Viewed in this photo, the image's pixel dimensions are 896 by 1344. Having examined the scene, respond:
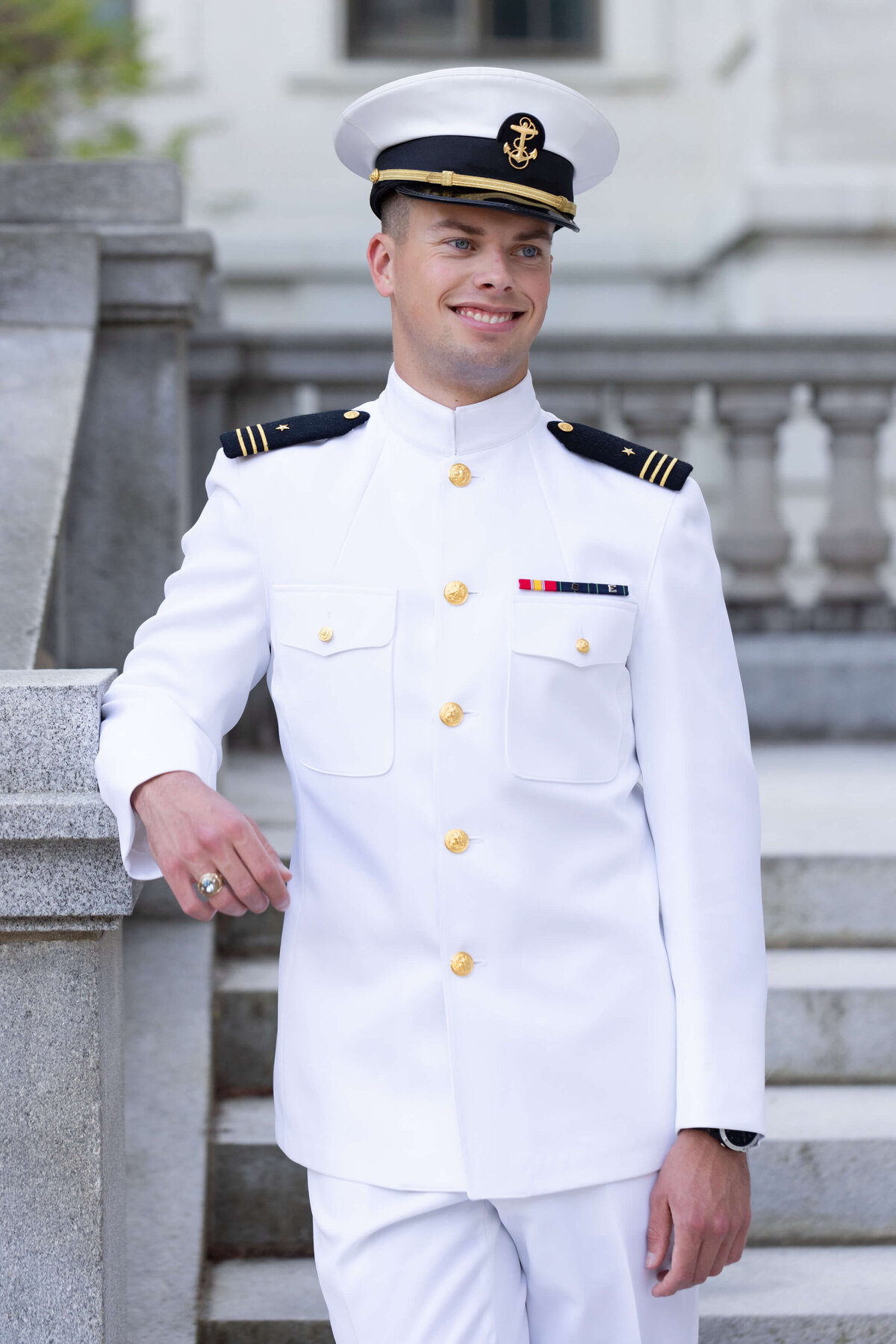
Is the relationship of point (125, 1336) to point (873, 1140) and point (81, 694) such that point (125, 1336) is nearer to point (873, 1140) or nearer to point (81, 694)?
point (81, 694)

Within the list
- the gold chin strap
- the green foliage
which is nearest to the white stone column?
the gold chin strap

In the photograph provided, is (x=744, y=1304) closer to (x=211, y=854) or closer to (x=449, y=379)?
(x=211, y=854)

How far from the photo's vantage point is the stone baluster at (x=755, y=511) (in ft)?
17.6

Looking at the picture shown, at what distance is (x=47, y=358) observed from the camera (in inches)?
130

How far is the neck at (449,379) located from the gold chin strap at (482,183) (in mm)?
184

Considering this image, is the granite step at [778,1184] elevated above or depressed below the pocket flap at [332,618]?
below

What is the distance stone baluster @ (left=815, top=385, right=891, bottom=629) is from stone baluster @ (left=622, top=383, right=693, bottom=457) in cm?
54

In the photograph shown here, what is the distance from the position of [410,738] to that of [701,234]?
800 centimetres

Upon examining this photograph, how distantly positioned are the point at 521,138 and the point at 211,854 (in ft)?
3.07

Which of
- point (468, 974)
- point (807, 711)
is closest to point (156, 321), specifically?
point (468, 974)

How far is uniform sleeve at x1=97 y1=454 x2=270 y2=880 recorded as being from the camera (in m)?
1.71

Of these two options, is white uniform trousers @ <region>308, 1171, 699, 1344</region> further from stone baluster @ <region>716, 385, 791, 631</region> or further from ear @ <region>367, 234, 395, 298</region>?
stone baluster @ <region>716, 385, 791, 631</region>

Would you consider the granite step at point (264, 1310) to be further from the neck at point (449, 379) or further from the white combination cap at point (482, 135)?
the white combination cap at point (482, 135)

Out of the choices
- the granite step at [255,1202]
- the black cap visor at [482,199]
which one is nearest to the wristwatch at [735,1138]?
the black cap visor at [482,199]
